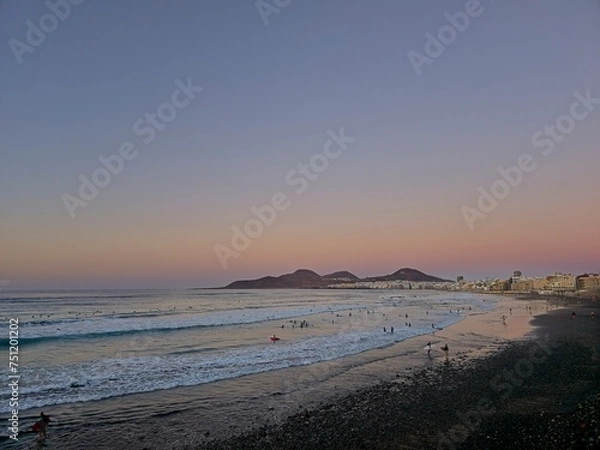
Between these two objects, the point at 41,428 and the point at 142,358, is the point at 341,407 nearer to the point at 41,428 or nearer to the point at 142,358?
the point at 41,428

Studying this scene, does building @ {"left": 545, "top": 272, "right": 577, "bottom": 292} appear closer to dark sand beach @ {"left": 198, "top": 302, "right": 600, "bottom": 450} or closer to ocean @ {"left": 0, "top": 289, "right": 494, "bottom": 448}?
ocean @ {"left": 0, "top": 289, "right": 494, "bottom": 448}

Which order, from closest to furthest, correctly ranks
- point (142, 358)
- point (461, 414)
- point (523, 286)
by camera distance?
point (461, 414) < point (142, 358) < point (523, 286)

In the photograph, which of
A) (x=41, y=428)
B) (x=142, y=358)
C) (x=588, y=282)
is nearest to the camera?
(x=41, y=428)

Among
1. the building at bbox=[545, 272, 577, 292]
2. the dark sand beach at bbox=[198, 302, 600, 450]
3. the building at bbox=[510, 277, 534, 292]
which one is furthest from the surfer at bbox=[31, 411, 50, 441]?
the building at bbox=[510, 277, 534, 292]

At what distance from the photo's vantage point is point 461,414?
12570mm

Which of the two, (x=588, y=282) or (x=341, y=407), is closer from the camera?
(x=341, y=407)

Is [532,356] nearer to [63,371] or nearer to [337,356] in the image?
[337,356]

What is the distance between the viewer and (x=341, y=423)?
39.9 ft

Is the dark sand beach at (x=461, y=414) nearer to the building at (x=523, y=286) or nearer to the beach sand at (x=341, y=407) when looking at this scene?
the beach sand at (x=341, y=407)

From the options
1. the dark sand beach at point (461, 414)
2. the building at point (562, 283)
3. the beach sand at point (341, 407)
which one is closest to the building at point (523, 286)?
the building at point (562, 283)

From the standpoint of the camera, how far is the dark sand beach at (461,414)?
1025 cm

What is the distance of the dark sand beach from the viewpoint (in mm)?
10250

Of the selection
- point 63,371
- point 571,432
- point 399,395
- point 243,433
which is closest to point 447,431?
point 571,432

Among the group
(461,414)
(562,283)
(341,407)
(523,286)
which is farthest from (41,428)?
(523,286)
